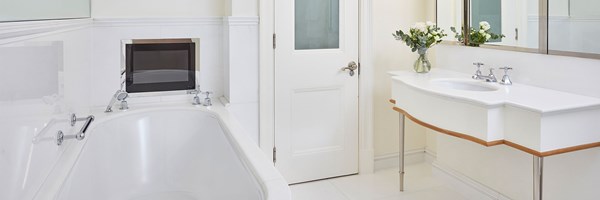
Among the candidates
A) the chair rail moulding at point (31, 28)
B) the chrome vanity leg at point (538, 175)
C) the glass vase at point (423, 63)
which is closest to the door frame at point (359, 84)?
the glass vase at point (423, 63)

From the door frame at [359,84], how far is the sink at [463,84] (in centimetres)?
74

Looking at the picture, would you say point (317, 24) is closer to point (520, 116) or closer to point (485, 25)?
point (485, 25)

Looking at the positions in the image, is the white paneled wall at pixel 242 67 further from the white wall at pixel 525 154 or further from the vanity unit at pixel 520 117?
the white wall at pixel 525 154

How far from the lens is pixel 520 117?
1.78 metres

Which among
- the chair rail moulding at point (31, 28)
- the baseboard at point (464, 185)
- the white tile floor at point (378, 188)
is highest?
the chair rail moulding at point (31, 28)

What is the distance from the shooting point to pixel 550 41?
6.73ft

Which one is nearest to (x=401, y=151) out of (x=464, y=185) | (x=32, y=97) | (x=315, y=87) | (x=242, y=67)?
(x=464, y=185)

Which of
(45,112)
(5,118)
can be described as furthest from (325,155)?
(5,118)

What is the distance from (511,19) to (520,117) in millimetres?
771

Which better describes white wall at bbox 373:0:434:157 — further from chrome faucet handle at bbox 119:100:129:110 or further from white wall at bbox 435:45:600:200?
chrome faucet handle at bbox 119:100:129:110

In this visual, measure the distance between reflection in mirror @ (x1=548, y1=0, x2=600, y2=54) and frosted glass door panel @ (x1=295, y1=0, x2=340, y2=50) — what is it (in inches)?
53.2

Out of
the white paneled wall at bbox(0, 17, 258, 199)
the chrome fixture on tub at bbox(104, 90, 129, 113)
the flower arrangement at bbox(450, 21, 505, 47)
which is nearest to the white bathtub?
the chrome fixture on tub at bbox(104, 90, 129, 113)

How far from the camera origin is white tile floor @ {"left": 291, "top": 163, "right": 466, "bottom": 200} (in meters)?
2.80

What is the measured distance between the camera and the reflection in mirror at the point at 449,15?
8.85 feet
